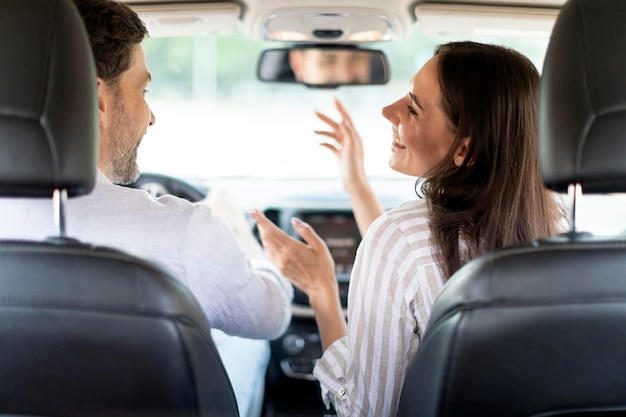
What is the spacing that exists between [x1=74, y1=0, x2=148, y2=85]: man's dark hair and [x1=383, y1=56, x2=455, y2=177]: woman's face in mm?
819

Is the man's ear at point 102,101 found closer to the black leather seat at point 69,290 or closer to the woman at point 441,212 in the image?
the black leather seat at point 69,290

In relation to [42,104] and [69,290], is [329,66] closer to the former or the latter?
[42,104]

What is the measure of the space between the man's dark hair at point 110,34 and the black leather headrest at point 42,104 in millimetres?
701

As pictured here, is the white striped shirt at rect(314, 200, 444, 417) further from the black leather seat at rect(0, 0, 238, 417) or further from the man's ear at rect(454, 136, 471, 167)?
the black leather seat at rect(0, 0, 238, 417)

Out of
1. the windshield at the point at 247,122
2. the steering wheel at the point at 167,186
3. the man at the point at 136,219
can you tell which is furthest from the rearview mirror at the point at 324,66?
the man at the point at 136,219

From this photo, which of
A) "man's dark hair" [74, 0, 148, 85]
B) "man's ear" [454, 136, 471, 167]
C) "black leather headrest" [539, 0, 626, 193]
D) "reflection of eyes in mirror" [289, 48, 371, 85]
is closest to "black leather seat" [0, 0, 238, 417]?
"man's dark hair" [74, 0, 148, 85]

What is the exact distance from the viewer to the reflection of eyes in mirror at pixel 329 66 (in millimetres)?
3506

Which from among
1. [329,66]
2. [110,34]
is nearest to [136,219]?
[110,34]

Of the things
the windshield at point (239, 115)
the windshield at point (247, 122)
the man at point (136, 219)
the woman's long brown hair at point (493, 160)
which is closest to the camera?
the man at point (136, 219)

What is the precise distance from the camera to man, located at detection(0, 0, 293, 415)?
2035mm

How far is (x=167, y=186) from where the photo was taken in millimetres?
4223

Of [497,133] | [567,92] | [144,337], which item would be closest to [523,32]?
[497,133]

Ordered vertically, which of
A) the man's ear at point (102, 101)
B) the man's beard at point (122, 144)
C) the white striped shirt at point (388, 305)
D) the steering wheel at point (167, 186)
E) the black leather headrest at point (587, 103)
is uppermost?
the black leather headrest at point (587, 103)

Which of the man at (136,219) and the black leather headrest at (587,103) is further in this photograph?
the man at (136,219)
